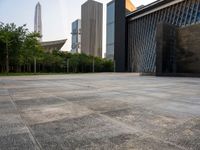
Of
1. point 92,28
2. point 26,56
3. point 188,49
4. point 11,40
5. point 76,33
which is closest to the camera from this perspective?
point 188,49

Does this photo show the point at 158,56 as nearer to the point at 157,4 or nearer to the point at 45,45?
the point at 157,4

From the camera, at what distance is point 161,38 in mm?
26906

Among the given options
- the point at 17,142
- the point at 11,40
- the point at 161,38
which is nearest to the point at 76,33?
the point at 11,40

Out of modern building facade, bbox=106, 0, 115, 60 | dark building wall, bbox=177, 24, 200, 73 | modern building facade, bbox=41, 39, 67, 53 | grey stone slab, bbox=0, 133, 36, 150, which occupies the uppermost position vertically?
modern building facade, bbox=106, 0, 115, 60

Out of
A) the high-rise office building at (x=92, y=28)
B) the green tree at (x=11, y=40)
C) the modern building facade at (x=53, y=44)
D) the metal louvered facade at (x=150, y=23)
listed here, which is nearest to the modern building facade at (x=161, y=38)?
the metal louvered facade at (x=150, y=23)

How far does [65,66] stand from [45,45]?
52.7 ft

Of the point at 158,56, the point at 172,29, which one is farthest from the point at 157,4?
the point at 158,56

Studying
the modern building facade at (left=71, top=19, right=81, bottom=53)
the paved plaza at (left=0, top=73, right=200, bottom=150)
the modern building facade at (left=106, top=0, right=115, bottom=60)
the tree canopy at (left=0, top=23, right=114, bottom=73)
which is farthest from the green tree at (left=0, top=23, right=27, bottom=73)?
the modern building facade at (left=71, top=19, right=81, bottom=53)

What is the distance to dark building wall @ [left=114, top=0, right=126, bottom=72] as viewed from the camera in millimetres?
Result: 59125

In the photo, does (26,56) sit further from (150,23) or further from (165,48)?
(150,23)

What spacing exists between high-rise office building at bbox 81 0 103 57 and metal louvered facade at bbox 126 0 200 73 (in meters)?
50.3

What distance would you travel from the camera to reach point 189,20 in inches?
1662

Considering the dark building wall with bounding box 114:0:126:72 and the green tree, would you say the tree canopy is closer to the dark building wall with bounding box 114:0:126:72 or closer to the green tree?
the green tree

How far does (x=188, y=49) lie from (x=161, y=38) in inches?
130
